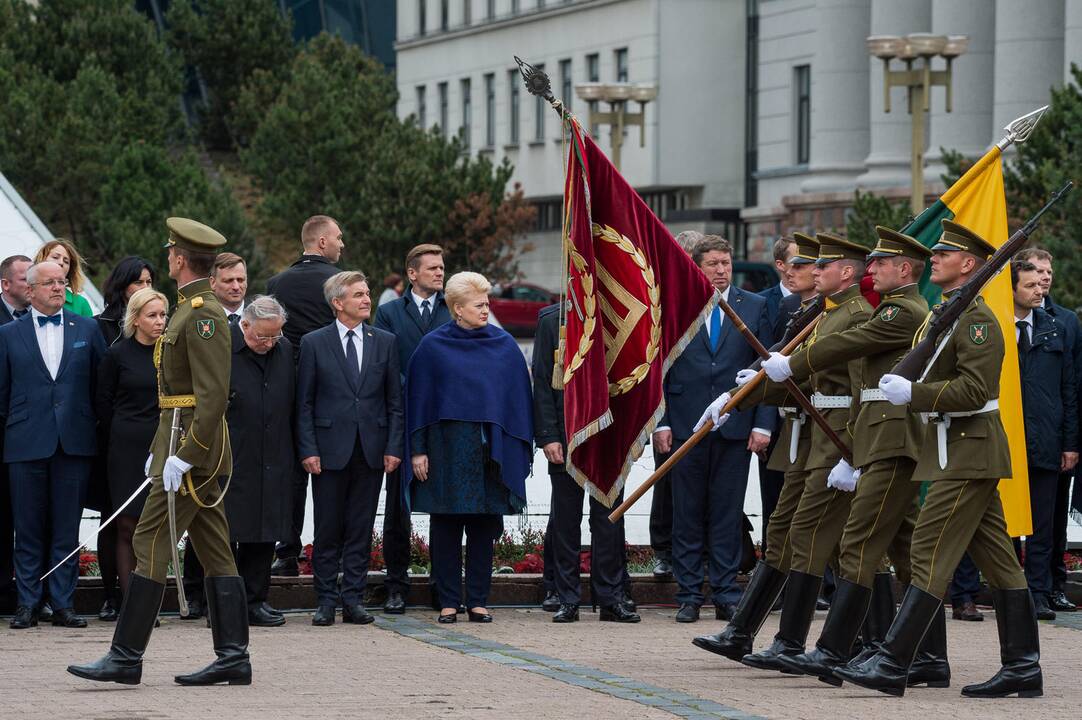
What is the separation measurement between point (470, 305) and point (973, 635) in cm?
328

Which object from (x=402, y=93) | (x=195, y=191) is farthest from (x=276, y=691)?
(x=402, y=93)

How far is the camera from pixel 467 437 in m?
12.6

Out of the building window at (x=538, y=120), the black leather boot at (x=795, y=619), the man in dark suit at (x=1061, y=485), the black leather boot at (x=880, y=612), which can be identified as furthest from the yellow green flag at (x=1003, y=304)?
the building window at (x=538, y=120)

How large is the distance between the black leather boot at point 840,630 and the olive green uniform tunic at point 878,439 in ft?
0.21

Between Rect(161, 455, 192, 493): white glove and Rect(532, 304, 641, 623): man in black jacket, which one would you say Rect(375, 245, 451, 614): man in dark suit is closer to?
Rect(532, 304, 641, 623): man in black jacket

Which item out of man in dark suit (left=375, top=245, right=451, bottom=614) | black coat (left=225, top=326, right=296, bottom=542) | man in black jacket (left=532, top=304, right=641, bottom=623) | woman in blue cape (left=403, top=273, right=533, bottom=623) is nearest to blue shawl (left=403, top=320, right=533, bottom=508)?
woman in blue cape (left=403, top=273, right=533, bottom=623)

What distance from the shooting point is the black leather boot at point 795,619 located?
1035 centimetres

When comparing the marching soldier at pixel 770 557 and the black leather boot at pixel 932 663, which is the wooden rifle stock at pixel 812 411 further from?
the black leather boot at pixel 932 663

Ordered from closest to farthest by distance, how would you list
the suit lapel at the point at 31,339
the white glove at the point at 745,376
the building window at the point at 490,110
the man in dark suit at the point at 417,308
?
1. the white glove at the point at 745,376
2. the suit lapel at the point at 31,339
3. the man in dark suit at the point at 417,308
4. the building window at the point at 490,110

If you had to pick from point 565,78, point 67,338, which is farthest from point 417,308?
point 565,78

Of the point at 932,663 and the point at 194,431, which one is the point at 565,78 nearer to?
the point at 932,663

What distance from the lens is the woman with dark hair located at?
12719 millimetres

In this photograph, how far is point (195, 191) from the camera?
143ft

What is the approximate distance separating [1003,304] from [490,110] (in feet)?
181
